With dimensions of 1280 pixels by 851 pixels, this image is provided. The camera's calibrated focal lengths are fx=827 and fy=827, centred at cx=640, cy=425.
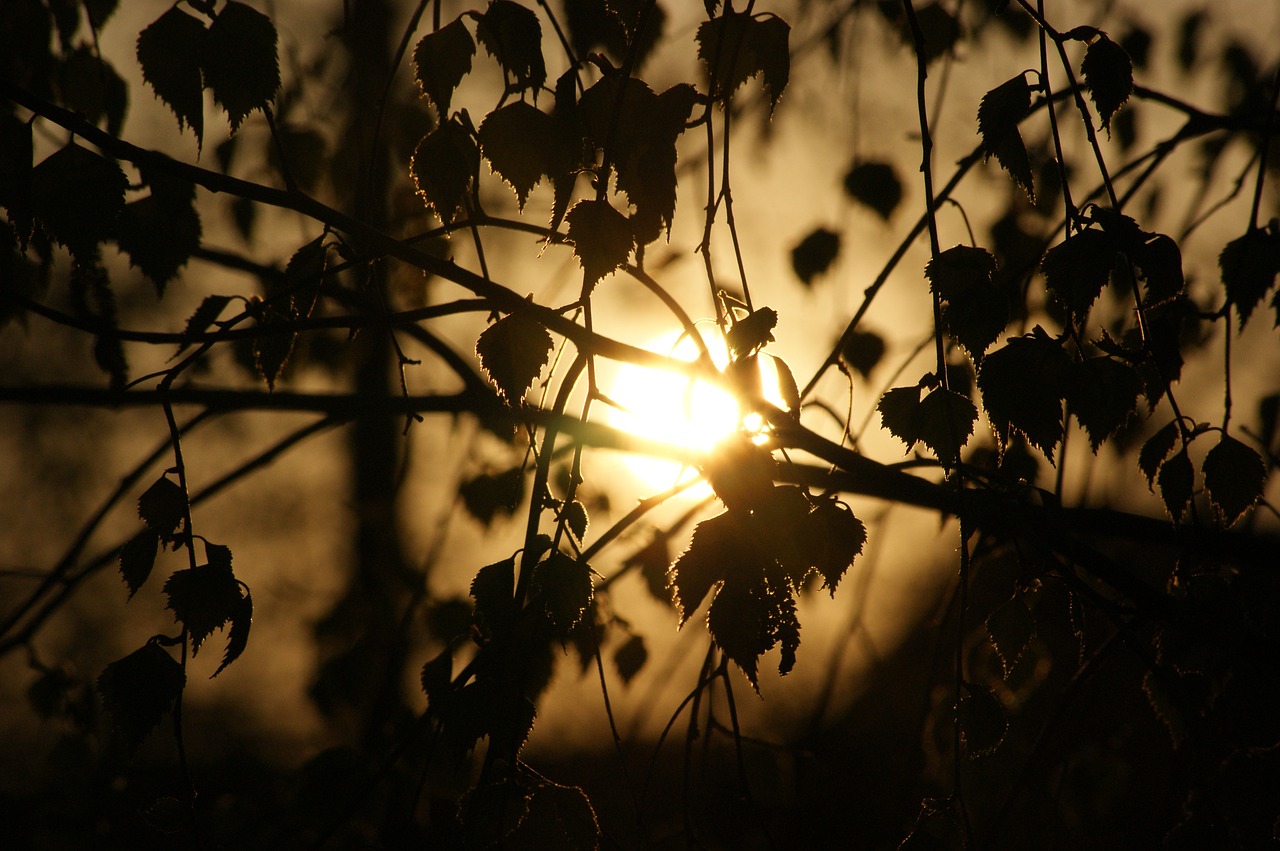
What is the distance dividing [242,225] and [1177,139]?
159 cm

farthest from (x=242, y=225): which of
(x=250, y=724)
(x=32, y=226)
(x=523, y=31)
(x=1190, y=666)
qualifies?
(x=250, y=724)

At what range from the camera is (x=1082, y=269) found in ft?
2.24

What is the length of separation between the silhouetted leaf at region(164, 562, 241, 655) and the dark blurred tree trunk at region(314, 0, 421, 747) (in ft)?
1.10

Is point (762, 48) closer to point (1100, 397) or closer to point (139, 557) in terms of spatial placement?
point (1100, 397)

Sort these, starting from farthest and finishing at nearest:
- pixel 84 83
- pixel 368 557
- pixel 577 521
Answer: pixel 368 557 → pixel 84 83 → pixel 577 521

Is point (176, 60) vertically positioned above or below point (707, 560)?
above

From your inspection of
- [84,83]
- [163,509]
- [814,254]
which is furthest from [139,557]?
[814,254]

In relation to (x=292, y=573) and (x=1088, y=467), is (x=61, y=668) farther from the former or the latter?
(x=292, y=573)

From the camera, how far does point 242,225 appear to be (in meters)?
1.54

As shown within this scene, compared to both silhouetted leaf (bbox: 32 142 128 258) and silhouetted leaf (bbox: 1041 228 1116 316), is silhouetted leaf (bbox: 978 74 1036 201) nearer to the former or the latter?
silhouetted leaf (bbox: 1041 228 1116 316)

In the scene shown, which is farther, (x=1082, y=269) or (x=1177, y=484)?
(x=1177, y=484)

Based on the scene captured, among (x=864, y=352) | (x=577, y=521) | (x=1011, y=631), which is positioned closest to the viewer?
(x=1011, y=631)

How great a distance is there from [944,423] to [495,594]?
18.1 inches

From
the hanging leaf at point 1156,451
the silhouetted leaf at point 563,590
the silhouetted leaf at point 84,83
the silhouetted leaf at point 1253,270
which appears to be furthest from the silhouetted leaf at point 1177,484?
the silhouetted leaf at point 84,83
